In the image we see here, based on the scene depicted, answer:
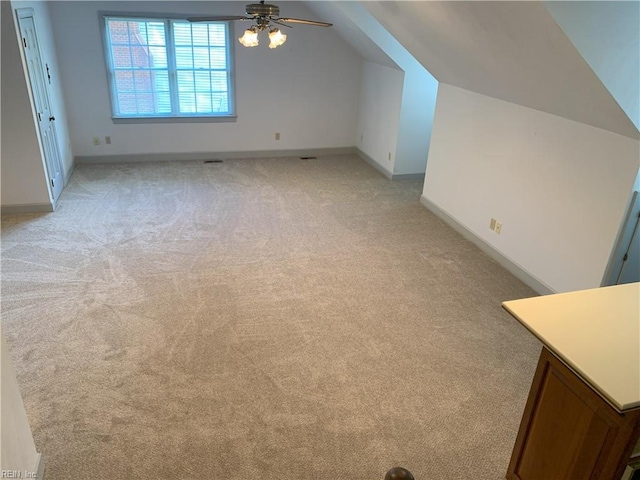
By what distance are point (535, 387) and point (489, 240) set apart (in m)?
2.74

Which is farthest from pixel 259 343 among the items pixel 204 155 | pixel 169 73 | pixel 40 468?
pixel 169 73

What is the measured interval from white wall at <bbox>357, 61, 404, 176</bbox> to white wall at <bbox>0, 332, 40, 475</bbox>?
208 inches

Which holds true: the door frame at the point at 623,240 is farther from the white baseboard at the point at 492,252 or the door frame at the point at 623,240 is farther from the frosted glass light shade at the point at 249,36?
A: the frosted glass light shade at the point at 249,36

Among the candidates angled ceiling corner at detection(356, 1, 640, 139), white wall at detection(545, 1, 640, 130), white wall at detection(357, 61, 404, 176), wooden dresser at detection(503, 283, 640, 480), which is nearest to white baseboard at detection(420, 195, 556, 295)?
white wall at detection(357, 61, 404, 176)

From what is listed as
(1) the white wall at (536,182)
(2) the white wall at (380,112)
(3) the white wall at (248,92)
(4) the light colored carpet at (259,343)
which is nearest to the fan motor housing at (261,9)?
(4) the light colored carpet at (259,343)

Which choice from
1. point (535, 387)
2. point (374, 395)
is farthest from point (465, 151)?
point (535, 387)

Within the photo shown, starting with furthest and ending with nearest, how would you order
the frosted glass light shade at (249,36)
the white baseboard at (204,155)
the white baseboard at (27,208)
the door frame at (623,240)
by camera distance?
the white baseboard at (204,155) → the white baseboard at (27,208) → the frosted glass light shade at (249,36) → the door frame at (623,240)

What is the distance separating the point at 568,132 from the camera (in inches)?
137

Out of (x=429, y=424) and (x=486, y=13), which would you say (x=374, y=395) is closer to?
(x=429, y=424)

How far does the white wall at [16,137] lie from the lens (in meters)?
4.36

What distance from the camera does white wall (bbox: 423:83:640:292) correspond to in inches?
127

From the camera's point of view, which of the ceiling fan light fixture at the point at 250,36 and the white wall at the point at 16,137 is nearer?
the ceiling fan light fixture at the point at 250,36

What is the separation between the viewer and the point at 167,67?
21.5 feet

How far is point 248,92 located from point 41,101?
2.80 metres
